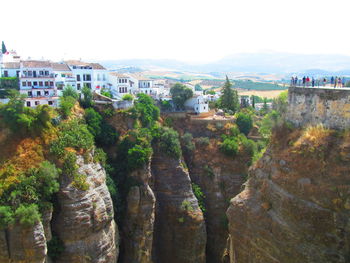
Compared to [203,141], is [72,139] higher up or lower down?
higher up

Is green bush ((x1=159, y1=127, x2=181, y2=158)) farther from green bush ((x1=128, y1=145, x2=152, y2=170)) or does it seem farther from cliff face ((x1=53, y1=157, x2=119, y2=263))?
cliff face ((x1=53, y1=157, x2=119, y2=263))

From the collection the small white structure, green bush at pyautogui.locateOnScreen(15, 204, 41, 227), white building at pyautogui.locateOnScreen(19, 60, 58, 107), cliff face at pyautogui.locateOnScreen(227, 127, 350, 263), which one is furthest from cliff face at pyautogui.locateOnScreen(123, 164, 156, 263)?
the small white structure

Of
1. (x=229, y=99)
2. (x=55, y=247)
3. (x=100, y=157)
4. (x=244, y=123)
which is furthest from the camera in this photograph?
(x=229, y=99)

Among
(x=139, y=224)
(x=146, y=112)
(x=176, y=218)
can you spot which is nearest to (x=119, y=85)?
(x=146, y=112)

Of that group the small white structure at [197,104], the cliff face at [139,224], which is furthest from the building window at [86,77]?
the cliff face at [139,224]

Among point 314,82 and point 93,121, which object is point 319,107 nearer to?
point 314,82

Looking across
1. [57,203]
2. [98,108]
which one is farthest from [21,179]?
[98,108]
